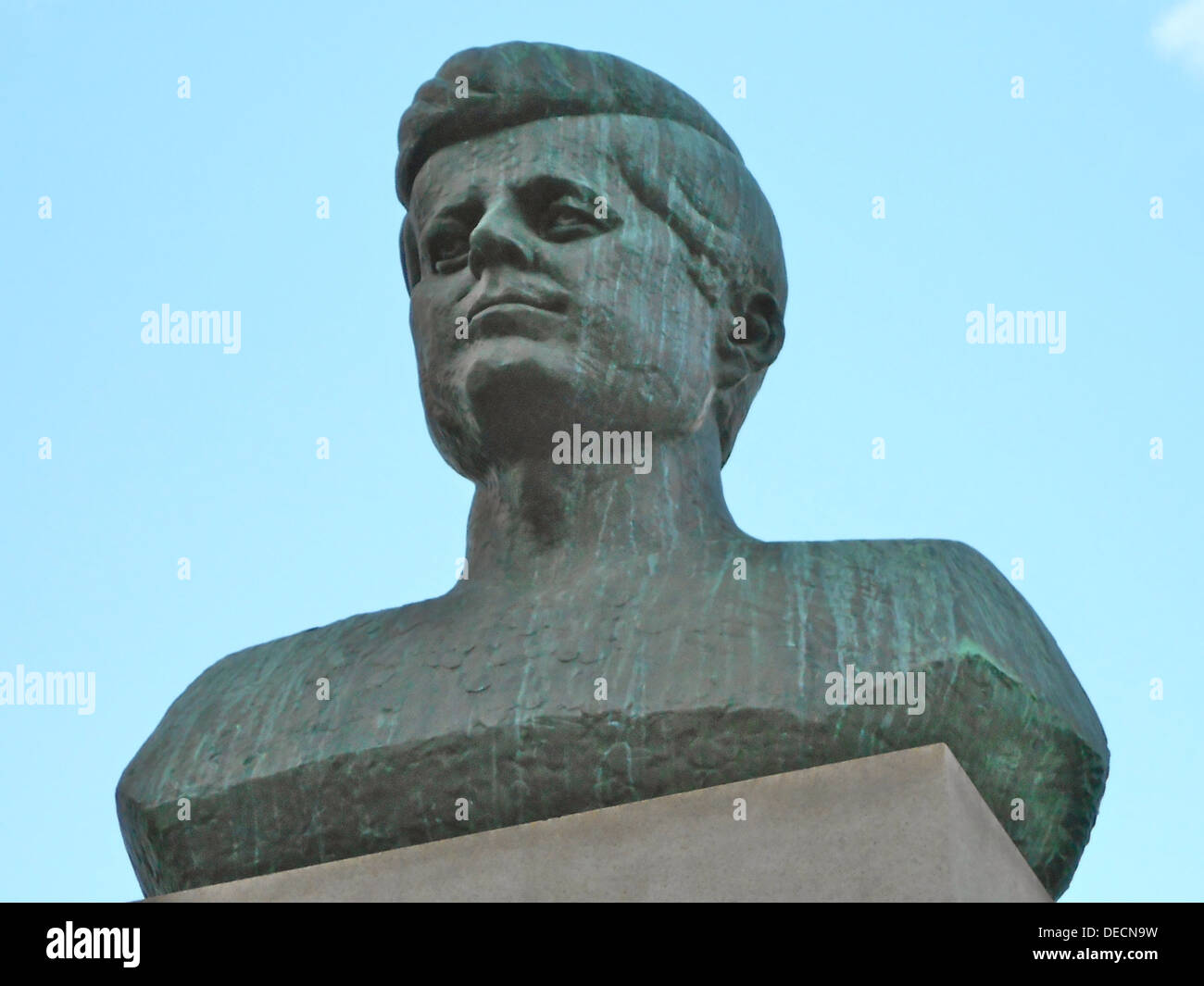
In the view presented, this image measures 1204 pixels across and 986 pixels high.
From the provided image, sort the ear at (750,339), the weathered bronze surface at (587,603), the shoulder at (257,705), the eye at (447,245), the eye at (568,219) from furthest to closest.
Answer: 1. the ear at (750,339)
2. the eye at (447,245)
3. the eye at (568,219)
4. the shoulder at (257,705)
5. the weathered bronze surface at (587,603)

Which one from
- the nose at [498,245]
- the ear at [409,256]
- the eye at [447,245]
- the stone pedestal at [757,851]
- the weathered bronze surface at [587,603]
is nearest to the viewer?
the stone pedestal at [757,851]

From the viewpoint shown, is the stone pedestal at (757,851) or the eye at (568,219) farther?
the eye at (568,219)

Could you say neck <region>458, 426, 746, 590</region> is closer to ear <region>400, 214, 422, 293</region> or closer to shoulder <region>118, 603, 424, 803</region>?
shoulder <region>118, 603, 424, 803</region>

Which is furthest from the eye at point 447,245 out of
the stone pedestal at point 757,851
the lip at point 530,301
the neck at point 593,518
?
the stone pedestal at point 757,851

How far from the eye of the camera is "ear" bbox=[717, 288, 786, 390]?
8875 millimetres

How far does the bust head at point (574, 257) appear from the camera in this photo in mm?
8273

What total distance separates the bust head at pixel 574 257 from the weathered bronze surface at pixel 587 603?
1cm

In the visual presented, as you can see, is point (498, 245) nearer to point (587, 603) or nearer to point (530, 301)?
point (530, 301)

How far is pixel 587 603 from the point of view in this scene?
7895mm

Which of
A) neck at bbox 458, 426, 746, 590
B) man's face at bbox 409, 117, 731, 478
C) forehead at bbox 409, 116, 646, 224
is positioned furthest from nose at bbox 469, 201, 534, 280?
neck at bbox 458, 426, 746, 590

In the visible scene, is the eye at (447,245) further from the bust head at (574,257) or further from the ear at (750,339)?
the ear at (750,339)

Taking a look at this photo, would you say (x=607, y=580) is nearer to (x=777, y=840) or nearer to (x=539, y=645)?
(x=539, y=645)
